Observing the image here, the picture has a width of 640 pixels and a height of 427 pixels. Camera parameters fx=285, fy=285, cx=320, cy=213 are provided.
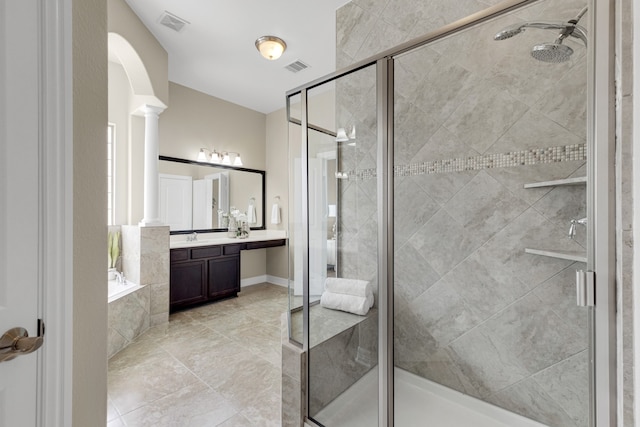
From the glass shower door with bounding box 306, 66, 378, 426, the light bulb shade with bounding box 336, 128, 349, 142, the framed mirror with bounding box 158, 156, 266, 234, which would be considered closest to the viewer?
the glass shower door with bounding box 306, 66, 378, 426

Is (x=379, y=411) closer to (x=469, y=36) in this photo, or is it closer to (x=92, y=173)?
(x=92, y=173)

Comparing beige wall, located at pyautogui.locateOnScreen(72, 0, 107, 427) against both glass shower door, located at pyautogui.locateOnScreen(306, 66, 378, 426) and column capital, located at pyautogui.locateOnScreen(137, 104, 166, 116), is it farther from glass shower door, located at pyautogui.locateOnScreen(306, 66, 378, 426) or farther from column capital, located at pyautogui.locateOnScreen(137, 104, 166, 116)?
column capital, located at pyautogui.locateOnScreen(137, 104, 166, 116)

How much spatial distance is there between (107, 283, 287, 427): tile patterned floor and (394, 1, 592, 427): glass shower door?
3.35 feet

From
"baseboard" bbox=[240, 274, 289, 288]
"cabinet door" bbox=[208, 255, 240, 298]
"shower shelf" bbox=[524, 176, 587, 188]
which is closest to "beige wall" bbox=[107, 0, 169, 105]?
"cabinet door" bbox=[208, 255, 240, 298]

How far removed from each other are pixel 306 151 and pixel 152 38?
2358 mm

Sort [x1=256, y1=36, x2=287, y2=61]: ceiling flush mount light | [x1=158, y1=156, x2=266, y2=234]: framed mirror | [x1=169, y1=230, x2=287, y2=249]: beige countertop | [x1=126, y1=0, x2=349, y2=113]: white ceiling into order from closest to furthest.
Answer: [x1=126, y1=0, x2=349, y2=113]: white ceiling < [x1=256, y1=36, x2=287, y2=61]: ceiling flush mount light < [x1=169, y1=230, x2=287, y2=249]: beige countertop < [x1=158, y1=156, x2=266, y2=234]: framed mirror

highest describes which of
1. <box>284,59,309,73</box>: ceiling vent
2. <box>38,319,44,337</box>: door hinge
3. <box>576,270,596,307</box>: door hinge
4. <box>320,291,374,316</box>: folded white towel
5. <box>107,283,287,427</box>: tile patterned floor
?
<box>284,59,309,73</box>: ceiling vent

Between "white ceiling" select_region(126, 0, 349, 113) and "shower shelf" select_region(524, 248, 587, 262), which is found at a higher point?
"white ceiling" select_region(126, 0, 349, 113)

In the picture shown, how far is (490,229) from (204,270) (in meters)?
3.30

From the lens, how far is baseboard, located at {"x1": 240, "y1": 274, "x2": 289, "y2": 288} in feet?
15.5

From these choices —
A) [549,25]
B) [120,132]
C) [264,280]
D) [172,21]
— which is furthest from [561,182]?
[264,280]

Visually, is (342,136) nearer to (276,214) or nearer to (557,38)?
(557,38)

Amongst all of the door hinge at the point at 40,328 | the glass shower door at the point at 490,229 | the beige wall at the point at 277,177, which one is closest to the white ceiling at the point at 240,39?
the beige wall at the point at 277,177

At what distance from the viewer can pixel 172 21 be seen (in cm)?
262
